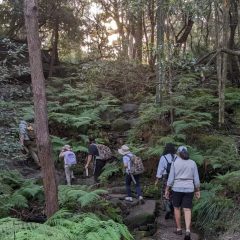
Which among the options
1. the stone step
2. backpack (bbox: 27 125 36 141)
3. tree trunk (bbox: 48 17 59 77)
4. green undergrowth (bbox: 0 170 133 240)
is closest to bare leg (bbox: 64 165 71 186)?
green undergrowth (bbox: 0 170 133 240)

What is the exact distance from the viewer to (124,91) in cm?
2105

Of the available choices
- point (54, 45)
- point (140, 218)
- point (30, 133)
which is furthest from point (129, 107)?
point (140, 218)

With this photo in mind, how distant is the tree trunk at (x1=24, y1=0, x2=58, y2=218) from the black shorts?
2475 millimetres

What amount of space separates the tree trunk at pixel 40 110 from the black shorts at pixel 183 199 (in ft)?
8.12

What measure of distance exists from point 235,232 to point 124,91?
1367 cm

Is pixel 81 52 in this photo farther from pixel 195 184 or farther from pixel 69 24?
pixel 195 184

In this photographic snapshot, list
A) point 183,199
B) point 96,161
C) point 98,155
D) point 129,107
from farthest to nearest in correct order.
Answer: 1. point 129,107
2. point 96,161
3. point 98,155
4. point 183,199

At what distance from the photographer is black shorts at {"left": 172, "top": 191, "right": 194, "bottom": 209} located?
845 centimetres

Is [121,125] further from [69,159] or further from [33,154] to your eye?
[69,159]

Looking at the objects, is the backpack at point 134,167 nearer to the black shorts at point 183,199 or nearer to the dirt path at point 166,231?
the dirt path at point 166,231

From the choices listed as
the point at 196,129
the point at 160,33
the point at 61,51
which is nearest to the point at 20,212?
the point at 196,129

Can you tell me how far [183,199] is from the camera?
28.0 feet

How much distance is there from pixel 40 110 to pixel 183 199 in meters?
3.45

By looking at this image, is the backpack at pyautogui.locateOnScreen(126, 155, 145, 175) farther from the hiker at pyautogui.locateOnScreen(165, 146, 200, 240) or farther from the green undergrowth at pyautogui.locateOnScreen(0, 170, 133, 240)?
the hiker at pyautogui.locateOnScreen(165, 146, 200, 240)
